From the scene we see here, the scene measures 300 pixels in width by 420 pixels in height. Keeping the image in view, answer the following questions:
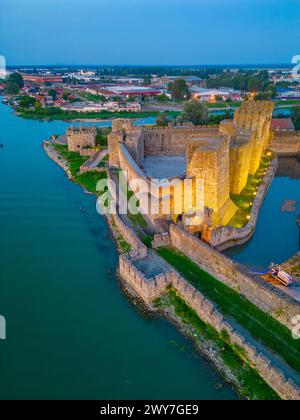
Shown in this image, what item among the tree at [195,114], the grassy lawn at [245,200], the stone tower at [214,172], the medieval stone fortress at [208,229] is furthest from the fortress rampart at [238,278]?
the tree at [195,114]

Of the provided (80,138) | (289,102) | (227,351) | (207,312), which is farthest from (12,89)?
(227,351)

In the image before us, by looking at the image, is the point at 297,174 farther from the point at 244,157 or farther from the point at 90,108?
the point at 90,108

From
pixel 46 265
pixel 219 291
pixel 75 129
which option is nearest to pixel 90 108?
pixel 75 129

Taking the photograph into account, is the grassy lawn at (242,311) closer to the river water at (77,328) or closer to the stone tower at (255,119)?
the river water at (77,328)

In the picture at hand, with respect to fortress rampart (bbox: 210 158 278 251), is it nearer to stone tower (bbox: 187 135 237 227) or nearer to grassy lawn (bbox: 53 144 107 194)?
stone tower (bbox: 187 135 237 227)
